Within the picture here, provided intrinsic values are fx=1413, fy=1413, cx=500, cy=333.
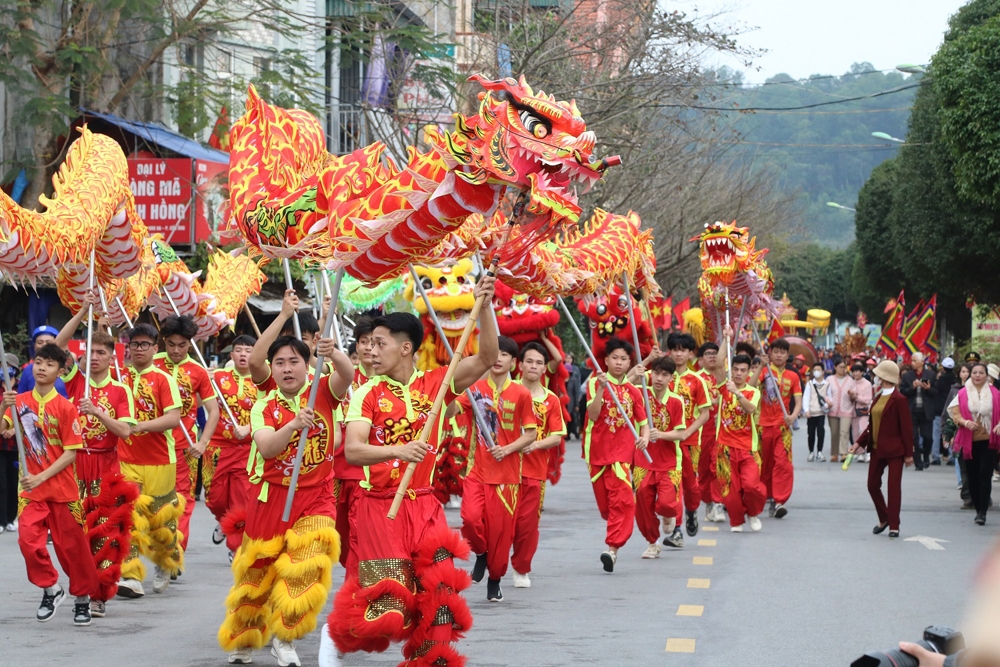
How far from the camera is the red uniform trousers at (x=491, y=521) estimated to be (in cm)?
984

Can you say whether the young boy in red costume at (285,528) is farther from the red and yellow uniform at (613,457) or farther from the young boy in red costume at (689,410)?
the young boy in red costume at (689,410)

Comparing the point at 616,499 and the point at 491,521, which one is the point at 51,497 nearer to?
the point at 491,521

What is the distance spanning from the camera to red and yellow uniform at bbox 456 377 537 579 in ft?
32.4

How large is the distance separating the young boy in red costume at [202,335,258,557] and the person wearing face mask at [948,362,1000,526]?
8.43m

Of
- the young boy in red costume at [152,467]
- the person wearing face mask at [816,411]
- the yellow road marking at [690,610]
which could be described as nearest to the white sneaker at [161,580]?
the young boy in red costume at [152,467]

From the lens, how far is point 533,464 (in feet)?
34.2

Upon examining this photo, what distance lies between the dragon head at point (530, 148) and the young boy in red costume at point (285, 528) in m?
1.26

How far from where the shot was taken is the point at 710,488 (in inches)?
598

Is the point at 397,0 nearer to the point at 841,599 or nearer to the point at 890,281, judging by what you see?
the point at 841,599

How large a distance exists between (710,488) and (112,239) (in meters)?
7.65

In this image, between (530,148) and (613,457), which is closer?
(530,148)

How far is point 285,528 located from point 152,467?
290cm

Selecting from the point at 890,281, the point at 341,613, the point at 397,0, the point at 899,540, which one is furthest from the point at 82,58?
the point at 890,281

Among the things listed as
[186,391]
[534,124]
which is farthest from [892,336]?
[534,124]
